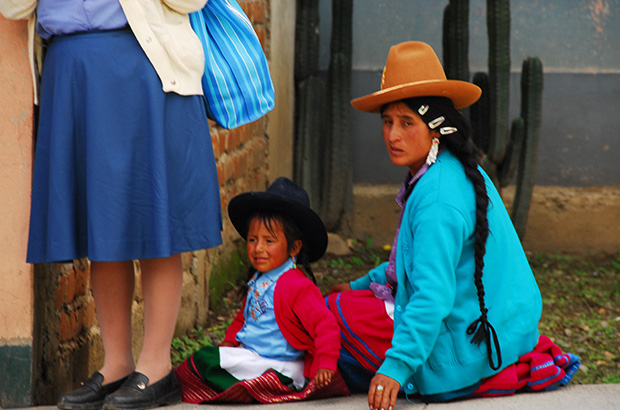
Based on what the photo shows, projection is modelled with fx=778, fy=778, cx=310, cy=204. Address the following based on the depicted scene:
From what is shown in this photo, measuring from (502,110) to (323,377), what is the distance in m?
3.65

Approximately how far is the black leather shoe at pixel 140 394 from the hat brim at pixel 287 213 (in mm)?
610

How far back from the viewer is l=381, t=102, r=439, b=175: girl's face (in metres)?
2.51

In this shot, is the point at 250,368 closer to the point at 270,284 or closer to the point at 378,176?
the point at 270,284

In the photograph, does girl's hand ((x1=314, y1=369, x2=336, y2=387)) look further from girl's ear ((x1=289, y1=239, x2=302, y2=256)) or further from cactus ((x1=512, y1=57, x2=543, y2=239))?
cactus ((x1=512, y1=57, x2=543, y2=239))

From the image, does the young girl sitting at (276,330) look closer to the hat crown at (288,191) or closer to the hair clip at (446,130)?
the hat crown at (288,191)

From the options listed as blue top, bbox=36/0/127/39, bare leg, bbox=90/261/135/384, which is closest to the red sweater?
bare leg, bbox=90/261/135/384

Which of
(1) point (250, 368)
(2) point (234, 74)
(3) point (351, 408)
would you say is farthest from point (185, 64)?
(3) point (351, 408)

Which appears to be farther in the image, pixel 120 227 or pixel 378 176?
pixel 378 176

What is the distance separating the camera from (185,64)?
2262 millimetres

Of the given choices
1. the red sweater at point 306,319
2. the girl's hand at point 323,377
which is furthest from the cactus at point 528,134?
the girl's hand at point 323,377

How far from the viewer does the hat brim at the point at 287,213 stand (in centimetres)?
262

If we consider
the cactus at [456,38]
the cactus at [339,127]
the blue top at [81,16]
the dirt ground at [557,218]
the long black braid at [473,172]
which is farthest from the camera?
the dirt ground at [557,218]

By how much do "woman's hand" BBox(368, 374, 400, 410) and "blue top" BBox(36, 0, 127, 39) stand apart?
127 cm

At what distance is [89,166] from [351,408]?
1090 millimetres
